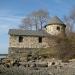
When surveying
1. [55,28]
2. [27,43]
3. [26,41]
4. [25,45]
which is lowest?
[25,45]

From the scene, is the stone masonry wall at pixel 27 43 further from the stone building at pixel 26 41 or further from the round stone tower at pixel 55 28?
the round stone tower at pixel 55 28

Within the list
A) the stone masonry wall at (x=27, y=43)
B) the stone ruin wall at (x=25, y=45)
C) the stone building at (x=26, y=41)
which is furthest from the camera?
the stone masonry wall at (x=27, y=43)

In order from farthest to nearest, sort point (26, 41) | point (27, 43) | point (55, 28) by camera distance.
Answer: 1. point (55, 28)
2. point (26, 41)
3. point (27, 43)

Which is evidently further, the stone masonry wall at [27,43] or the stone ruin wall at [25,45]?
the stone masonry wall at [27,43]

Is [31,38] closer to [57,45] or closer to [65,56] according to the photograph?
[57,45]

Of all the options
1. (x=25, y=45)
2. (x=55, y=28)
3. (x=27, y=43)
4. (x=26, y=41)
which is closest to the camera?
(x=25, y=45)

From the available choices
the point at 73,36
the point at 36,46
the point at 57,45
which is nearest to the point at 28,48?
the point at 36,46

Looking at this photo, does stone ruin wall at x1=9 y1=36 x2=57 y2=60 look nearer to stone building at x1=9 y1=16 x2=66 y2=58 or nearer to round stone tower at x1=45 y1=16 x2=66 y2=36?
stone building at x1=9 y1=16 x2=66 y2=58

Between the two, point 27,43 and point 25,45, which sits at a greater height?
point 27,43

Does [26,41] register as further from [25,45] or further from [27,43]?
[25,45]

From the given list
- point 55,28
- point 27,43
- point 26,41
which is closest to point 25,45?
point 27,43

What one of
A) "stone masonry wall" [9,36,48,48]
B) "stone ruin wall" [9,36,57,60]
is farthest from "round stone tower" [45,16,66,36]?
"stone masonry wall" [9,36,48,48]

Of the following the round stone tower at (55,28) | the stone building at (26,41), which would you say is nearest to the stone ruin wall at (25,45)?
the stone building at (26,41)

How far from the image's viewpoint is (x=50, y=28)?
5112 cm
